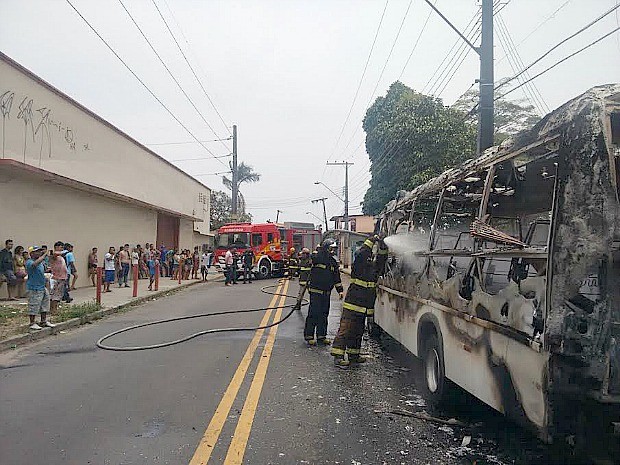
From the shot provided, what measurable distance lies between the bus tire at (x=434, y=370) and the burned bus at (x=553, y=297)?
1.1 inches

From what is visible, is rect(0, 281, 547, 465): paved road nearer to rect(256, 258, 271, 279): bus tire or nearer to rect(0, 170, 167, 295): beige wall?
rect(0, 170, 167, 295): beige wall

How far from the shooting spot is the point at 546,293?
3312mm

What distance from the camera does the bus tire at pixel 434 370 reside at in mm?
5273

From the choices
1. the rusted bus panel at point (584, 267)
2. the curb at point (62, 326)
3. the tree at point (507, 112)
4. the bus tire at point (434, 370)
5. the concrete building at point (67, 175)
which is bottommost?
the curb at point (62, 326)

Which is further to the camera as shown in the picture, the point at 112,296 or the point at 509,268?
the point at 112,296

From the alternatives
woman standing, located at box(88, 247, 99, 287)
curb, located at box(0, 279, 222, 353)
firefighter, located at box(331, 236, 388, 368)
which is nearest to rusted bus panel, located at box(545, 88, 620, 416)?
firefighter, located at box(331, 236, 388, 368)

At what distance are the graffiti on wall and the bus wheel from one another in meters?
13.4

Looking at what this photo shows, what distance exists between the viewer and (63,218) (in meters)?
17.9

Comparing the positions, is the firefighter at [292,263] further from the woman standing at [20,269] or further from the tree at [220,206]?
the tree at [220,206]

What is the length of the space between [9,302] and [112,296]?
11.5 ft

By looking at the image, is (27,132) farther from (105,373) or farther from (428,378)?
(428,378)

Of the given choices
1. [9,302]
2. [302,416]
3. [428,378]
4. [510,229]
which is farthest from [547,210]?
[9,302]

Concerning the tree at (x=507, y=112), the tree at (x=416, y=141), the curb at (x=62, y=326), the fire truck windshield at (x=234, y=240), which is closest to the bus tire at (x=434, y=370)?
the curb at (x=62, y=326)

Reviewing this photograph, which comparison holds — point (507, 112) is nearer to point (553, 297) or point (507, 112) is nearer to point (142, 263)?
point (142, 263)
